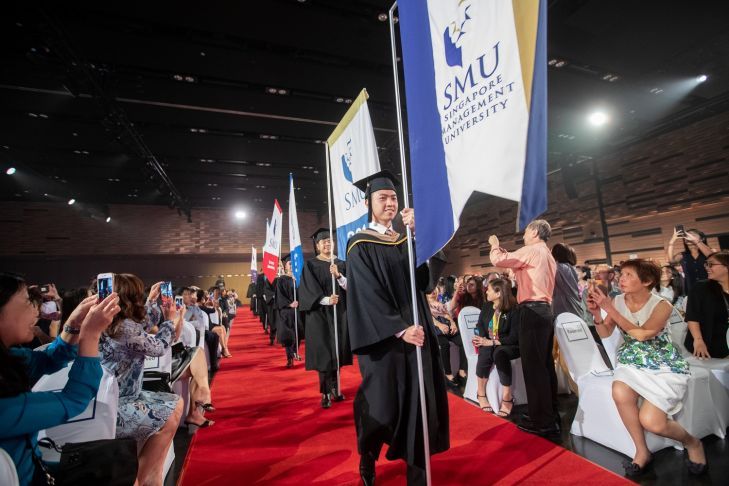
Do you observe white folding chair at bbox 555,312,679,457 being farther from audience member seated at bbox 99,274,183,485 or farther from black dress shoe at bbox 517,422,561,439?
audience member seated at bbox 99,274,183,485

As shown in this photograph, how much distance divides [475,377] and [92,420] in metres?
3.37

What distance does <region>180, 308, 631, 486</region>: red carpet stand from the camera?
2393mm

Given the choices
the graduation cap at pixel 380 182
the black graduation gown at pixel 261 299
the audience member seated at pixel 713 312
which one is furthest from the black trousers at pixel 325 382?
the black graduation gown at pixel 261 299

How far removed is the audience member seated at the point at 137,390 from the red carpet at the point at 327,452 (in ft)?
1.80

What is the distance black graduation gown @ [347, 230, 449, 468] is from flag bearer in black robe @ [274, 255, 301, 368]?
411 centimetres

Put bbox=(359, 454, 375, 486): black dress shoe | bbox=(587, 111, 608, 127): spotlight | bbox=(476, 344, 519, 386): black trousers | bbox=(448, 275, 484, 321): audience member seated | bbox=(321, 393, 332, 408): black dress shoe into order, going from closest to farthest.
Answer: bbox=(359, 454, 375, 486): black dress shoe, bbox=(476, 344, 519, 386): black trousers, bbox=(321, 393, 332, 408): black dress shoe, bbox=(448, 275, 484, 321): audience member seated, bbox=(587, 111, 608, 127): spotlight

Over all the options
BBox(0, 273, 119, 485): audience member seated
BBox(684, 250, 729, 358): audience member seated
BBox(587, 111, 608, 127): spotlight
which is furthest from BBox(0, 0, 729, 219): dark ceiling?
BBox(0, 273, 119, 485): audience member seated

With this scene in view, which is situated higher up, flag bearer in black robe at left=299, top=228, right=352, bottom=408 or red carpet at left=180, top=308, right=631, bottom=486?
flag bearer in black robe at left=299, top=228, right=352, bottom=408

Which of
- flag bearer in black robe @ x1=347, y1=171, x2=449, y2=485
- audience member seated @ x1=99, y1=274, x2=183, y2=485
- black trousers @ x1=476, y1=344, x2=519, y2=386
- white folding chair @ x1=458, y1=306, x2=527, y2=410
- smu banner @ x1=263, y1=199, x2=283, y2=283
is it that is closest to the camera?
flag bearer in black robe @ x1=347, y1=171, x2=449, y2=485

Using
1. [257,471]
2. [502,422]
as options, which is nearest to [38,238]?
[257,471]

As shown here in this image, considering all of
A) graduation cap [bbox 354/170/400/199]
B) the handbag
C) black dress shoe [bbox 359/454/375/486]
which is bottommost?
black dress shoe [bbox 359/454/375/486]

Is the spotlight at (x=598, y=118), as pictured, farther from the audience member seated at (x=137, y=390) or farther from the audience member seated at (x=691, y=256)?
the audience member seated at (x=137, y=390)

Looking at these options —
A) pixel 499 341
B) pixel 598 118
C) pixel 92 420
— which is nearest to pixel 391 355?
pixel 92 420

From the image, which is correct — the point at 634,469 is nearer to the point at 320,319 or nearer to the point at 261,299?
the point at 320,319
